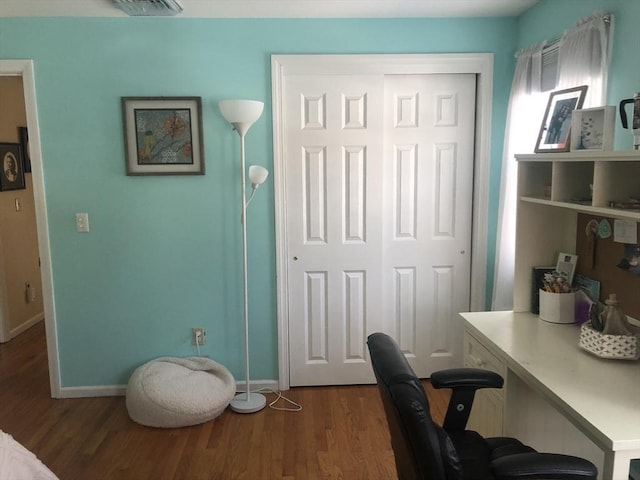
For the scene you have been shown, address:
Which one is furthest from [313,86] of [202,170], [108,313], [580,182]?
[108,313]

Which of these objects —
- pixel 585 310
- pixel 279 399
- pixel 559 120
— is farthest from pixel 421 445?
pixel 279 399

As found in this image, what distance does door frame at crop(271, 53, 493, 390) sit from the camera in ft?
10.6

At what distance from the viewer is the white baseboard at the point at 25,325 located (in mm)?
4633

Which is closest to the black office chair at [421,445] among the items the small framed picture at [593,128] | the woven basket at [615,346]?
the woven basket at [615,346]

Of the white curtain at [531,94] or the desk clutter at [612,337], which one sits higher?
the white curtain at [531,94]

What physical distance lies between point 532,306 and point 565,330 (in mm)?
283

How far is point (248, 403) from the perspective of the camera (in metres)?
3.25

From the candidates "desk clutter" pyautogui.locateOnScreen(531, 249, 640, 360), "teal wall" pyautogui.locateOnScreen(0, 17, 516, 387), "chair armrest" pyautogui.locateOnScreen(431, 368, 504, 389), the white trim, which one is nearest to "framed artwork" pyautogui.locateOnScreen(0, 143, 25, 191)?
"teal wall" pyautogui.locateOnScreen(0, 17, 516, 387)

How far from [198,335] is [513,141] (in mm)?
2310

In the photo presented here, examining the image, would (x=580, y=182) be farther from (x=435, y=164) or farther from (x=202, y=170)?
(x=202, y=170)

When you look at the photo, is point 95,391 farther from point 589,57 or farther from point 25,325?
point 589,57

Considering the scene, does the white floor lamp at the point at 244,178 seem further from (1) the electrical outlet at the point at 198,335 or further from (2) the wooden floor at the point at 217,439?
(1) the electrical outlet at the point at 198,335

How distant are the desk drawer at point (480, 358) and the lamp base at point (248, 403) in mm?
1365

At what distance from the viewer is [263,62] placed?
322 cm
